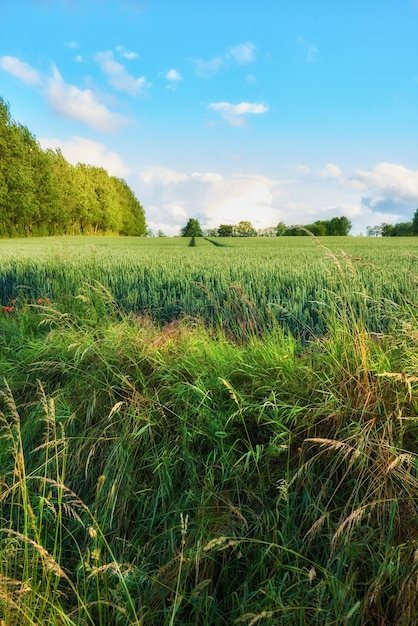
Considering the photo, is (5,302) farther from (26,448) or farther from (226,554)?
(226,554)

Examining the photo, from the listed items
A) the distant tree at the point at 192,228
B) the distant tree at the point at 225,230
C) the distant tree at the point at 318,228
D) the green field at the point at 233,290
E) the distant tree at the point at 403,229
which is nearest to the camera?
the green field at the point at 233,290

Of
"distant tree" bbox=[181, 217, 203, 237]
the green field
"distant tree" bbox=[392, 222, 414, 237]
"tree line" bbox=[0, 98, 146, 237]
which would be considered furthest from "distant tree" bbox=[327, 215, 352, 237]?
the green field

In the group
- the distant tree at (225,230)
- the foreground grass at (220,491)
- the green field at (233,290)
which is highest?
the distant tree at (225,230)

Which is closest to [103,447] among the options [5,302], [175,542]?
[175,542]

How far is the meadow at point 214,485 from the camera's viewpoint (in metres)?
1.54

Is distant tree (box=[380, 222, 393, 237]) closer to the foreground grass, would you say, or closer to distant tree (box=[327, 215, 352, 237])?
distant tree (box=[327, 215, 352, 237])

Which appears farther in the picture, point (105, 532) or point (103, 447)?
point (103, 447)

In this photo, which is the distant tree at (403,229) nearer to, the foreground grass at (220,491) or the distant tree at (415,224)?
the distant tree at (415,224)

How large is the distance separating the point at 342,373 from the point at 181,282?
280 cm

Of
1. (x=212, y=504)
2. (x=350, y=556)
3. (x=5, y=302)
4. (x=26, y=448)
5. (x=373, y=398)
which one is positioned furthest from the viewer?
(x=5, y=302)

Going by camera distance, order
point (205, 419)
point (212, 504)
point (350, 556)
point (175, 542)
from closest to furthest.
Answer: point (350, 556) → point (175, 542) → point (212, 504) → point (205, 419)

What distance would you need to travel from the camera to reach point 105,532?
2.07 metres

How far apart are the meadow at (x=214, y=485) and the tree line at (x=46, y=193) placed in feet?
133

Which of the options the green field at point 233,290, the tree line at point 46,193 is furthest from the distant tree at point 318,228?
the green field at point 233,290
